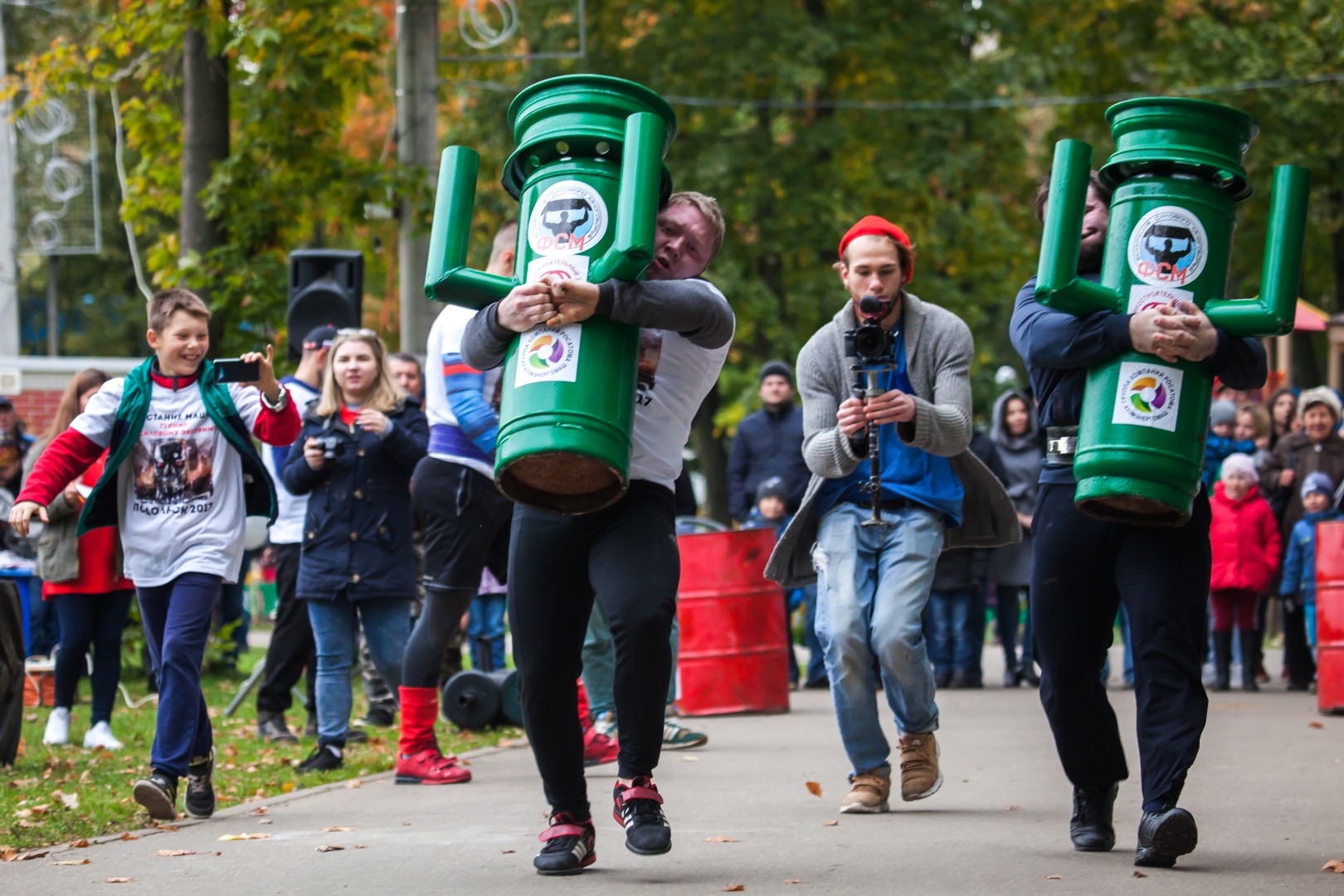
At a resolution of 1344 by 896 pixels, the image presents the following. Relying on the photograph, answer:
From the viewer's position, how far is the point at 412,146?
13.5 m

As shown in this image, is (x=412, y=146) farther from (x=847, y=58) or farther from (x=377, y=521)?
(x=847, y=58)

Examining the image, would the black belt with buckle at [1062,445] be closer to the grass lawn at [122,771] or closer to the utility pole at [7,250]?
the grass lawn at [122,771]

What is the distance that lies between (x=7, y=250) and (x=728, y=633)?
1489cm

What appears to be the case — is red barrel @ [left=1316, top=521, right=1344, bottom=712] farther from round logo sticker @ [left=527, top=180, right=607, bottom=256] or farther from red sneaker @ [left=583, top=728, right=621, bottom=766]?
round logo sticker @ [left=527, top=180, right=607, bottom=256]

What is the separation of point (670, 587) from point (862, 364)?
1469mm

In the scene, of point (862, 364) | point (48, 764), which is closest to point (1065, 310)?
point (862, 364)

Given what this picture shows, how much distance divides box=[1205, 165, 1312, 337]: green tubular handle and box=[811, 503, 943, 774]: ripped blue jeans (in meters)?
1.53

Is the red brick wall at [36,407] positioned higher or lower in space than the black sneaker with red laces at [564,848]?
higher

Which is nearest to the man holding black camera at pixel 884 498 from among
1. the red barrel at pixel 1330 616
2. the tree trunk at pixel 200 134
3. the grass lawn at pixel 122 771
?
the grass lawn at pixel 122 771

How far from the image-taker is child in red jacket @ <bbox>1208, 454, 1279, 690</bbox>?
1188 cm

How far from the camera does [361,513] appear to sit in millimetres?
7754

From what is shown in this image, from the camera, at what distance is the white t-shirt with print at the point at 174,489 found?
6223mm

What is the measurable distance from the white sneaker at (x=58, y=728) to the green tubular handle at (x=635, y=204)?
536 centimetres

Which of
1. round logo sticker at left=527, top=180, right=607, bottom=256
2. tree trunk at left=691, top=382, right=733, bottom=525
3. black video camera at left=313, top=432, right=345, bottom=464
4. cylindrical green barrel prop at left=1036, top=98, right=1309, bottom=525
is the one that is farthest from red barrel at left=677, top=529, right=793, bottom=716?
tree trunk at left=691, top=382, right=733, bottom=525
